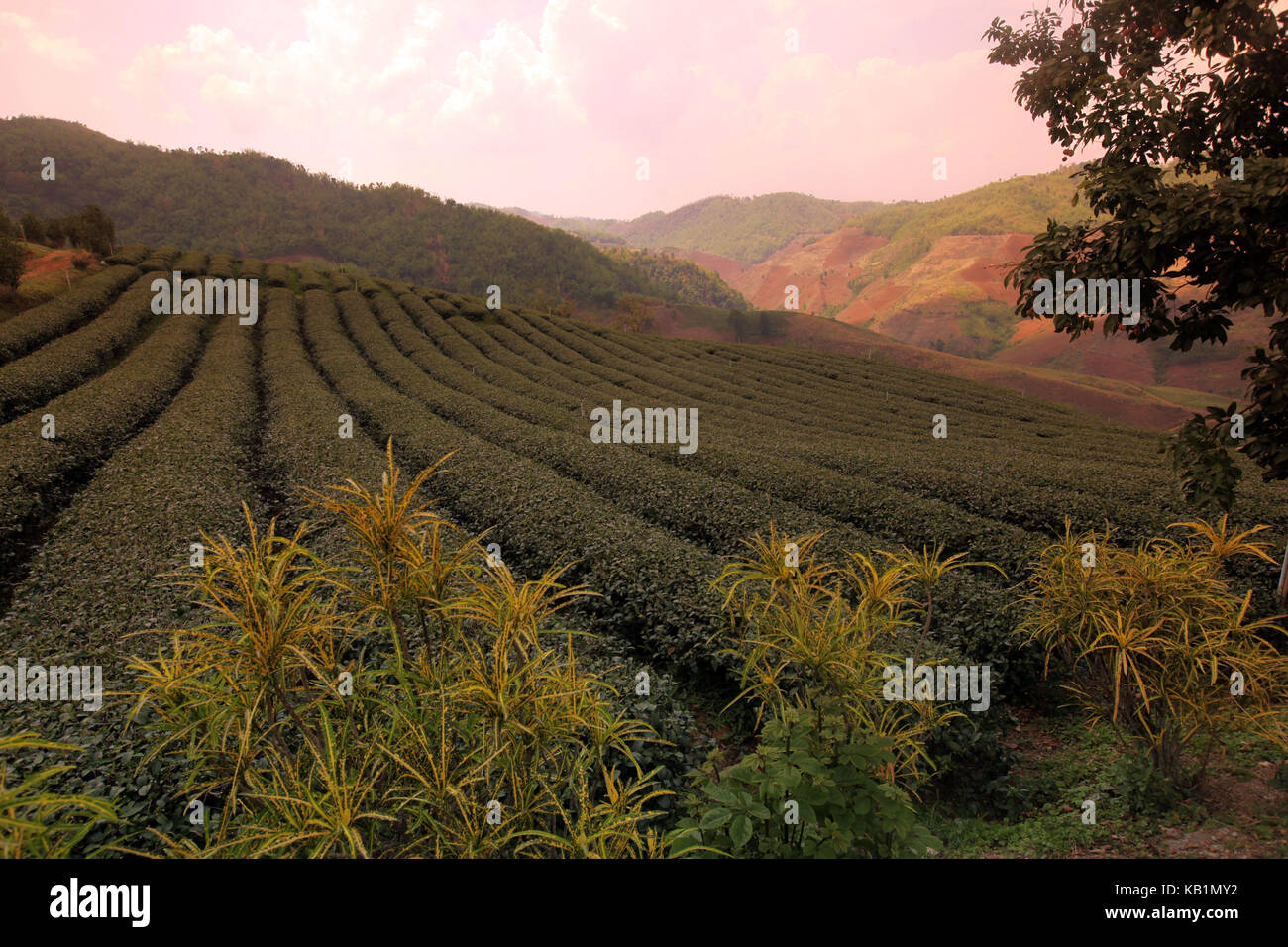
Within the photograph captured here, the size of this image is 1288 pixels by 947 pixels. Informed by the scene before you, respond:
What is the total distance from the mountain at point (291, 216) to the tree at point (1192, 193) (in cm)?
9475

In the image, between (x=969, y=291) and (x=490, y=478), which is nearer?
(x=490, y=478)

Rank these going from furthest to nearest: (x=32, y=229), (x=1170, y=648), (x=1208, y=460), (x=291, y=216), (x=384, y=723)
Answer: (x=291, y=216), (x=32, y=229), (x=1208, y=460), (x=1170, y=648), (x=384, y=723)

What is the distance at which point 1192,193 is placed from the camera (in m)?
4.38

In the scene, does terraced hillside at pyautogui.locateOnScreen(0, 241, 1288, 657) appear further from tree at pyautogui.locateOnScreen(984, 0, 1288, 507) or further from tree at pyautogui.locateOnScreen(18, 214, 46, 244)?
tree at pyautogui.locateOnScreen(18, 214, 46, 244)

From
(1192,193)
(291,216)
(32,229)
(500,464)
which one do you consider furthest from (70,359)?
(291,216)

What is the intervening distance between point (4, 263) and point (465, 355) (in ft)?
77.6

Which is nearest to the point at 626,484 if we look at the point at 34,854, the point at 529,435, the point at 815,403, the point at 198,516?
the point at 529,435

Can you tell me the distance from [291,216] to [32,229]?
88.2m

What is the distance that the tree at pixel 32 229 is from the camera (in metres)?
44.8

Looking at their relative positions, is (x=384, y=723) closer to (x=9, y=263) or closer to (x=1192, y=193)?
(x=1192, y=193)

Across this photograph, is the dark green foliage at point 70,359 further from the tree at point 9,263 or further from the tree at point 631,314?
the tree at point 631,314

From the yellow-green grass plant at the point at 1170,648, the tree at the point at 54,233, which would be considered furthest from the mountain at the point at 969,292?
the tree at the point at 54,233

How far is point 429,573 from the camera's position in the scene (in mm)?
2824

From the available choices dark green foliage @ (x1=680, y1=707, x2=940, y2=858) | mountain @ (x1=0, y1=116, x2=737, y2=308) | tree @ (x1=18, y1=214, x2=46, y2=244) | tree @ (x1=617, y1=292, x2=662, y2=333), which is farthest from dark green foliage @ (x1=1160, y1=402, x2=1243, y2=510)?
mountain @ (x1=0, y1=116, x2=737, y2=308)
